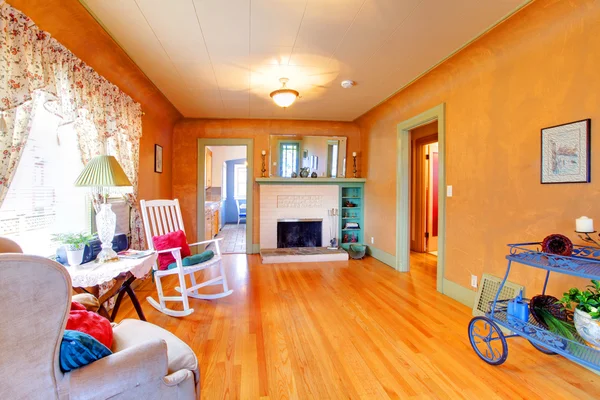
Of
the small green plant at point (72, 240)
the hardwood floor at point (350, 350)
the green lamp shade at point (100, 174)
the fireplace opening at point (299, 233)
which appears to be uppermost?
the green lamp shade at point (100, 174)

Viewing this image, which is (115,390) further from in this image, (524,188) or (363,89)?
(363,89)

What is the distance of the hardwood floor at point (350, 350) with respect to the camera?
64.6 inches

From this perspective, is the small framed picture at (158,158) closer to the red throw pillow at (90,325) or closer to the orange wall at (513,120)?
the red throw pillow at (90,325)

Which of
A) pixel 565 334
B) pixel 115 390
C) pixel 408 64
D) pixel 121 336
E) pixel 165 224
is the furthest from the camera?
pixel 165 224

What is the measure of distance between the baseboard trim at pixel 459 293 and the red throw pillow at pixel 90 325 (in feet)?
9.70

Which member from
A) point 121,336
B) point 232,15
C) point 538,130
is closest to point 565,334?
point 538,130

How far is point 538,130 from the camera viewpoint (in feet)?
7.02

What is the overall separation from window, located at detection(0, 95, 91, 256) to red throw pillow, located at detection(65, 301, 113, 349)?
1059mm

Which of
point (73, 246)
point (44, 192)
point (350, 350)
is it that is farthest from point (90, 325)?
point (350, 350)

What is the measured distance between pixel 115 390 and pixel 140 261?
4.12ft

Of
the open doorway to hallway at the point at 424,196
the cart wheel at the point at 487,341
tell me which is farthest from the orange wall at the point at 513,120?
the open doorway to hallway at the point at 424,196

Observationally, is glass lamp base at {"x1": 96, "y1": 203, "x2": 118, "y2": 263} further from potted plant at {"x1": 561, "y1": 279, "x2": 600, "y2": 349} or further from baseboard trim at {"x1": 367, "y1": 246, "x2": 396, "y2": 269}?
baseboard trim at {"x1": 367, "y1": 246, "x2": 396, "y2": 269}

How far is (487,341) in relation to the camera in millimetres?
1888

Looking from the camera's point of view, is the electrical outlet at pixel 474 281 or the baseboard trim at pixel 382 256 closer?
the electrical outlet at pixel 474 281
